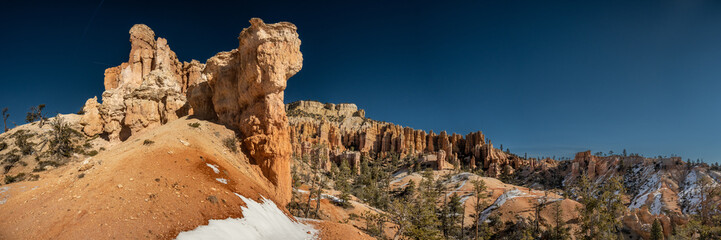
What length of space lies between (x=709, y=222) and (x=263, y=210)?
2644 inches

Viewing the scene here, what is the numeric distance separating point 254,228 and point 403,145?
116641mm

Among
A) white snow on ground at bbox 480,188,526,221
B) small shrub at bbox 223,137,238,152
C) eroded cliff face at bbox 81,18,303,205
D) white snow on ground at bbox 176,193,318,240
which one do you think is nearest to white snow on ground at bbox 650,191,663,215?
white snow on ground at bbox 480,188,526,221

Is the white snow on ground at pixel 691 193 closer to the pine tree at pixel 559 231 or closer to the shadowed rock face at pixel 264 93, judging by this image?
the pine tree at pixel 559 231

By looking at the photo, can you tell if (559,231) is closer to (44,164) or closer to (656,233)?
(656,233)

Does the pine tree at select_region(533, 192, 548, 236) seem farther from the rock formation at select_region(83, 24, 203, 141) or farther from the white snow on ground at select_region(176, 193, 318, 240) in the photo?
the rock formation at select_region(83, 24, 203, 141)

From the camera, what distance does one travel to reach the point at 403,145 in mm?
125875

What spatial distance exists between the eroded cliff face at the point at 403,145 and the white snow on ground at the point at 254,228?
288ft

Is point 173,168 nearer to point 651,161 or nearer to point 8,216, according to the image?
point 8,216

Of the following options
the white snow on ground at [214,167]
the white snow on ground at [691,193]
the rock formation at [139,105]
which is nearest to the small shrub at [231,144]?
the white snow on ground at [214,167]

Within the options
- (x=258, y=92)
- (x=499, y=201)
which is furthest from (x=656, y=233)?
(x=258, y=92)

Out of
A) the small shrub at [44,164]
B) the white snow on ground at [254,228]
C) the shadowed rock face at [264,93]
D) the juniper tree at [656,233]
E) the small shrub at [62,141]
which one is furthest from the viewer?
the juniper tree at [656,233]

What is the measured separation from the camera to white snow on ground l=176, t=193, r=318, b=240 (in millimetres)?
9750

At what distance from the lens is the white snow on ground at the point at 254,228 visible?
9750 mm

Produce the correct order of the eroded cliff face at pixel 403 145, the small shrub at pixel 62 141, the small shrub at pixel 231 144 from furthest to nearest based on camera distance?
1. the eroded cliff face at pixel 403 145
2. the small shrub at pixel 62 141
3. the small shrub at pixel 231 144
